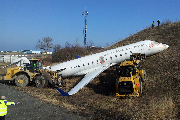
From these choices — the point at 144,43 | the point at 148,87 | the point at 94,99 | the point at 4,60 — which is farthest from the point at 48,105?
the point at 4,60

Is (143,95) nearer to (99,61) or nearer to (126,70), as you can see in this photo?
(126,70)

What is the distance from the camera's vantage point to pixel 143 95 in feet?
42.8

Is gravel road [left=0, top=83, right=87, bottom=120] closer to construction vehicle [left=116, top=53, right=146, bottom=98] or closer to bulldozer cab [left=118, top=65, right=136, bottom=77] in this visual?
construction vehicle [left=116, top=53, right=146, bottom=98]

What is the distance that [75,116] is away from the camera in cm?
865

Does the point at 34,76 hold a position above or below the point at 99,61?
below

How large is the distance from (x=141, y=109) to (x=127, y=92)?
246 cm

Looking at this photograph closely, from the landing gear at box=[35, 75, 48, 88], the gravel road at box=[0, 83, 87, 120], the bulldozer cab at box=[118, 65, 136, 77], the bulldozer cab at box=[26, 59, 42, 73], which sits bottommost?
the gravel road at box=[0, 83, 87, 120]

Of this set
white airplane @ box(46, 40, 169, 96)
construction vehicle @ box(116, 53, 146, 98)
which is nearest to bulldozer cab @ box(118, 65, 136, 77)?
construction vehicle @ box(116, 53, 146, 98)

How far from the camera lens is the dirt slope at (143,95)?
924cm

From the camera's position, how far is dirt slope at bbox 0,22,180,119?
30.3ft

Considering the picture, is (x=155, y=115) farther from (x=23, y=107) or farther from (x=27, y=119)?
(x=23, y=107)

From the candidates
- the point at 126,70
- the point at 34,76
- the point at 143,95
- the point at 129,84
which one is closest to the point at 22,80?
the point at 34,76

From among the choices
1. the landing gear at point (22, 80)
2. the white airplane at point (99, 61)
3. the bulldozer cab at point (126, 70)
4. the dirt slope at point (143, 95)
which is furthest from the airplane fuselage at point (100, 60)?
the bulldozer cab at point (126, 70)

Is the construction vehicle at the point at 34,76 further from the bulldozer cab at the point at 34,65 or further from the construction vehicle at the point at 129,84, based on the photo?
the construction vehicle at the point at 129,84
